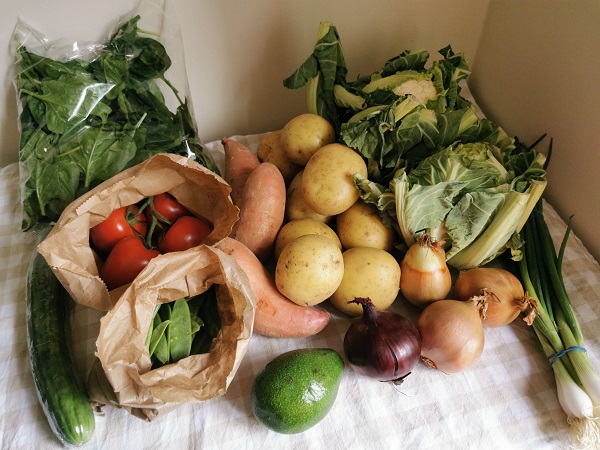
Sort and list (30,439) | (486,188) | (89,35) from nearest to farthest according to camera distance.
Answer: (30,439) → (486,188) → (89,35)

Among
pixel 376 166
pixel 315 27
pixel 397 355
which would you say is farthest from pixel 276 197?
pixel 315 27

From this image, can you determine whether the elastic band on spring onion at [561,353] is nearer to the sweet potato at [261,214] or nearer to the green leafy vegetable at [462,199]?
the green leafy vegetable at [462,199]

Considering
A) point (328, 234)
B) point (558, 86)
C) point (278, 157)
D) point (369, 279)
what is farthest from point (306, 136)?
point (558, 86)

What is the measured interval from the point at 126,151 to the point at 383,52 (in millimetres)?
678

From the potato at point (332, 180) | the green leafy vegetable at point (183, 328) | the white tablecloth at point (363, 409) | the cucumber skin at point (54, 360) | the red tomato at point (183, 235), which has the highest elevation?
the potato at point (332, 180)

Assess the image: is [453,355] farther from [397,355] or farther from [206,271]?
[206,271]

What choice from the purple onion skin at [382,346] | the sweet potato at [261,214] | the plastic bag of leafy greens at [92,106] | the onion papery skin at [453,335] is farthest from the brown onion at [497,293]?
the plastic bag of leafy greens at [92,106]

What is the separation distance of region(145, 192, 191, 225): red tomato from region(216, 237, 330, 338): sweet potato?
13 centimetres

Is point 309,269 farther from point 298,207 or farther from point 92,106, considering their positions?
point 92,106

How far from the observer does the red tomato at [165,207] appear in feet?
2.70

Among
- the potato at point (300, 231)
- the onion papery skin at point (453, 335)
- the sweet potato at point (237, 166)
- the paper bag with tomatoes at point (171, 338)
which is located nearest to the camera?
the paper bag with tomatoes at point (171, 338)

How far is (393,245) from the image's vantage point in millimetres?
853

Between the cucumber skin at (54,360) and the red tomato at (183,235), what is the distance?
20cm

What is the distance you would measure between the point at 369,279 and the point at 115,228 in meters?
0.45
